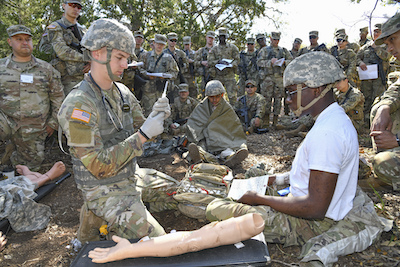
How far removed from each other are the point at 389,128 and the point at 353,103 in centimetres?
301

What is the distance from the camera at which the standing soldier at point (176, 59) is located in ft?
→ 26.6

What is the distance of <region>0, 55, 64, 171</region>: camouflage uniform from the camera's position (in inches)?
191

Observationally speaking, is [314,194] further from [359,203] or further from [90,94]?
[90,94]

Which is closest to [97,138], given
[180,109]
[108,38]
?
[108,38]

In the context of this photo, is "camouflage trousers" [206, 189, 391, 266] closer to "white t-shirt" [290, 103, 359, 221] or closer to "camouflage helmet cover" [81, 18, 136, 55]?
"white t-shirt" [290, 103, 359, 221]

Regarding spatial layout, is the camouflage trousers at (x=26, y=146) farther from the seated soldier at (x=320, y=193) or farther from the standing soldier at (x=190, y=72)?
the standing soldier at (x=190, y=72)

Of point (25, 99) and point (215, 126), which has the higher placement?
point (25, 99)

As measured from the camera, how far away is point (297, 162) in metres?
2.28

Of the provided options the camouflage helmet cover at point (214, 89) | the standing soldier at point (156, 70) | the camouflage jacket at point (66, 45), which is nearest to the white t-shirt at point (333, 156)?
the camouflage helmet cover at point (214, 89)

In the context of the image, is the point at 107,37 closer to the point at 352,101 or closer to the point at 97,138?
the point at 97,138

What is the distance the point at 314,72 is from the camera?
84.1 inches

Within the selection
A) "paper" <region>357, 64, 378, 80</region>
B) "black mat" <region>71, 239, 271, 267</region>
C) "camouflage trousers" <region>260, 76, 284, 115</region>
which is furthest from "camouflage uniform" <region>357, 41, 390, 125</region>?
"black mat" <region>71, 239, 271, 267</region>

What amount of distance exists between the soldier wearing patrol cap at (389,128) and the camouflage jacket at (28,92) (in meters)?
4.92

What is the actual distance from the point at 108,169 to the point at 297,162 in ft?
5.03
